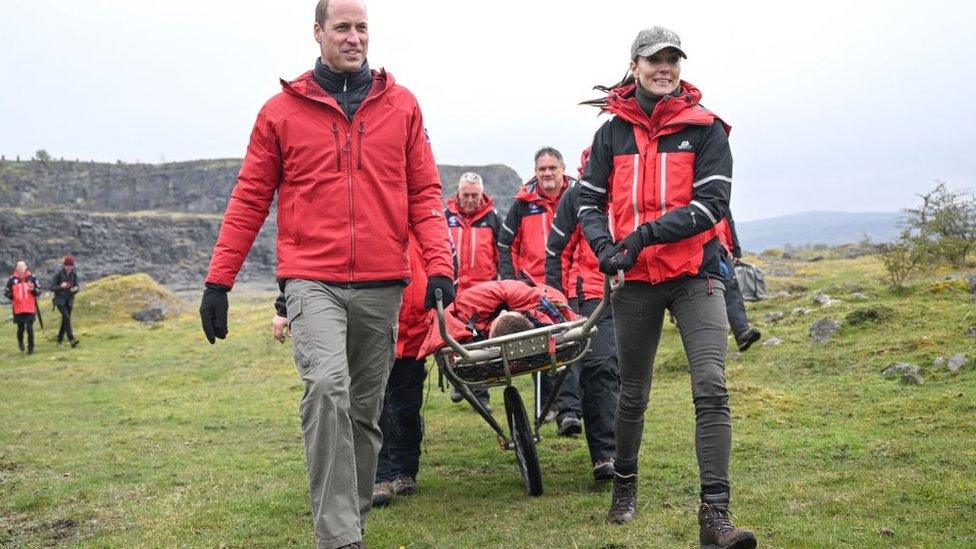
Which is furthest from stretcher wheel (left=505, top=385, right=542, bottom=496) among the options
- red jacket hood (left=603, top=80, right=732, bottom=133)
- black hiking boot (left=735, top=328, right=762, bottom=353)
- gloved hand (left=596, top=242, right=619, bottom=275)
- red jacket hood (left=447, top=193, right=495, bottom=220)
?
black hiking boot (left=735, top=328, right=762, bottom=353)

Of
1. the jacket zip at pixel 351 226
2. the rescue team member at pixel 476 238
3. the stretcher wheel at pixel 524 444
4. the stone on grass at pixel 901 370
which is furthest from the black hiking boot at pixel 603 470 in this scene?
the stone on grass at pixel 901 370

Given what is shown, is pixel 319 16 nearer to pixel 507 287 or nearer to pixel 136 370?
pixel 507 287

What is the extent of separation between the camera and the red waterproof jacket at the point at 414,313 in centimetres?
659

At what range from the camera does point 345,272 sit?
4465 mm

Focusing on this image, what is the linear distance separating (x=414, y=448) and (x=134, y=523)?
185 cm

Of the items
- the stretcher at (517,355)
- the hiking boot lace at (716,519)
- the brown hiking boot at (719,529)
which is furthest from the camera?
the stretcher at (517,355)

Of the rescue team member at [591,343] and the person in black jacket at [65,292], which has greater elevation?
the rescue team member at [591,343]

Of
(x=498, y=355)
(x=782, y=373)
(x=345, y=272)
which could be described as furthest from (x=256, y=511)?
(x=782, y=373)

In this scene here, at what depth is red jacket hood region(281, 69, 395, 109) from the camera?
4.52m

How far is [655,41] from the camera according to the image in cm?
474

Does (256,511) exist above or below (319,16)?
below

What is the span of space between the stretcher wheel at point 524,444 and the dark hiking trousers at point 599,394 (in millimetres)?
506

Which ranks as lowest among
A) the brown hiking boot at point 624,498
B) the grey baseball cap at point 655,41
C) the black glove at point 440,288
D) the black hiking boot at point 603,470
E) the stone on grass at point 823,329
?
the black hiking boot at point 603,470

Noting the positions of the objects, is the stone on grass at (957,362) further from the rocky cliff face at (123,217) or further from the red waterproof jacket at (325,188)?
the rocky cliff face at (123,217)
